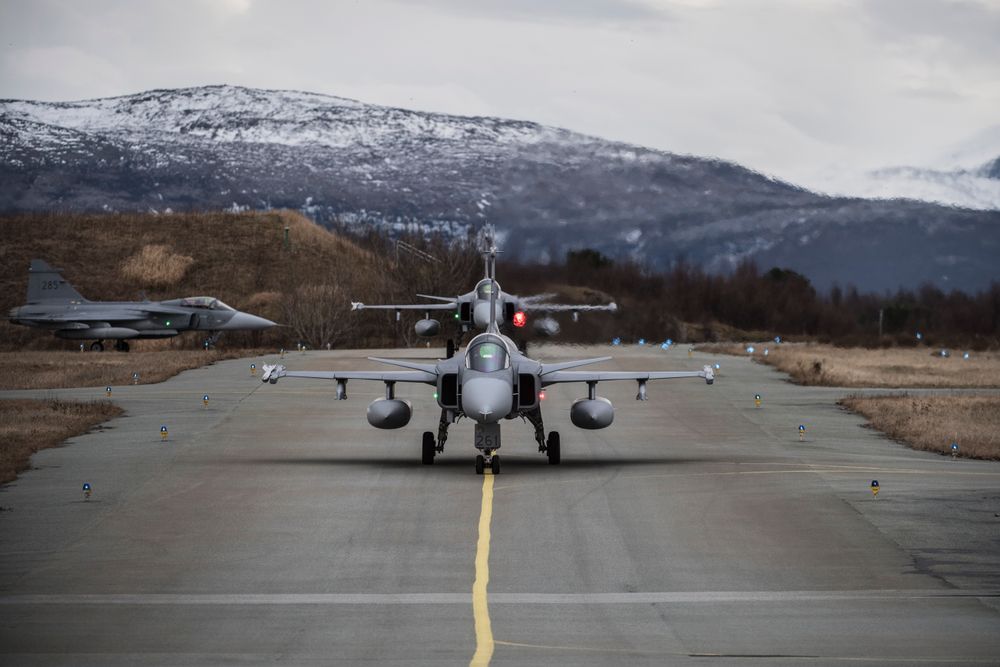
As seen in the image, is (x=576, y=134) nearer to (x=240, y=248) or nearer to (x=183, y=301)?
(x=240, y=248)

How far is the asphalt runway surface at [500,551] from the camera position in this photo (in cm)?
1240

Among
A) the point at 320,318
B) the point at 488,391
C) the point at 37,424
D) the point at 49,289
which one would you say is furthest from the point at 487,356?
the point at 49,289

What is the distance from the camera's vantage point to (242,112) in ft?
493

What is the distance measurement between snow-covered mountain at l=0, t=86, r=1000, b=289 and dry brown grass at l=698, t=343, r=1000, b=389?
34.0ft

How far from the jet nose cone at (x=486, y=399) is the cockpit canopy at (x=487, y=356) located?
346 mm

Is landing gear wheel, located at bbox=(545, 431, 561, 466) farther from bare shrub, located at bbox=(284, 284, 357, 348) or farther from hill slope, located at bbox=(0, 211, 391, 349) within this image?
hill slope, located at bbox=(0, 211, 391, 349)

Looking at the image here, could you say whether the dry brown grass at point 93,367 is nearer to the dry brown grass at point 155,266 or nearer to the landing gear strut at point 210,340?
the landing gear strut at point 210,340

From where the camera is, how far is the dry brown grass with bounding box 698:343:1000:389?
46.3m

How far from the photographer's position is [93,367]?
173 feet

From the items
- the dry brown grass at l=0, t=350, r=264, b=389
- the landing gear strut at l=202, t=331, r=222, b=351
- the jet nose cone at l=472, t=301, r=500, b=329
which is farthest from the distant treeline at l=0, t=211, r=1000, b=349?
the dry brown grass at l=0, t=350, r=264, b=389

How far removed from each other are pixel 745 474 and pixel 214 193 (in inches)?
4546

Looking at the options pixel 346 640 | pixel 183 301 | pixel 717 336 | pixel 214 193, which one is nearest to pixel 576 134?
pixel 717 336

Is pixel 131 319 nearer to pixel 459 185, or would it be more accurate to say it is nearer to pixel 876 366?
pixel 876 366

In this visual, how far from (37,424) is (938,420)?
69.6 ft
